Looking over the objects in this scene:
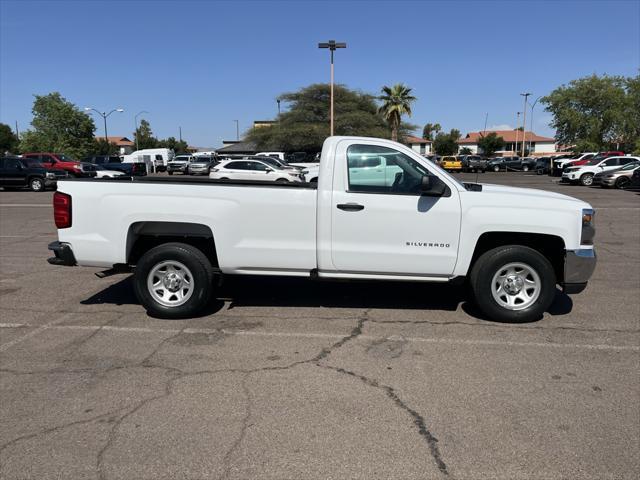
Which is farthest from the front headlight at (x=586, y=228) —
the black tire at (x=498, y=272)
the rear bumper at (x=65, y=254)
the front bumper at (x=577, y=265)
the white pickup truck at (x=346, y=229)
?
the rear bumper at (x=65, y=254)

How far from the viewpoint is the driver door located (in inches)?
213

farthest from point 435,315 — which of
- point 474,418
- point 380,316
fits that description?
point 474,418

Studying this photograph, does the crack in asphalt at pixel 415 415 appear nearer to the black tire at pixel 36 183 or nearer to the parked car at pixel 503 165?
the black tire at pixel 36 183

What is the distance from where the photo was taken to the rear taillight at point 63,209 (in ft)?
18.3

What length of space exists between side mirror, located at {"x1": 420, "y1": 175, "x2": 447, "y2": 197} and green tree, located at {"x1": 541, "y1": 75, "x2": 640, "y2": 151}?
5042 centimetres

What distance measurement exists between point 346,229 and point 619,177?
1062 inches

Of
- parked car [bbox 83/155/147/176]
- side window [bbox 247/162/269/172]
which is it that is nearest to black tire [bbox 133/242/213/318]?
side window [bbox 247/162/269/172]

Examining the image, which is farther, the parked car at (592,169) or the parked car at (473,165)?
→ the parked car at (473,165)

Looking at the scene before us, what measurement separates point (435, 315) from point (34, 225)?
38.2 feet

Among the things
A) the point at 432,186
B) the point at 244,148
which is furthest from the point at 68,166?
the point at 244,148

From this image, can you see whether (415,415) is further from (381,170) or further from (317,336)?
(381,170)

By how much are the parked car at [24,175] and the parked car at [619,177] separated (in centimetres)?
2765

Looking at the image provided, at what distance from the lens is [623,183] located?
1093 inches

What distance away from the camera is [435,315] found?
19.4 ft
